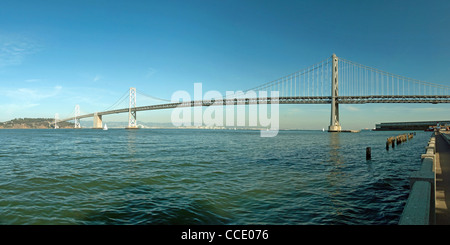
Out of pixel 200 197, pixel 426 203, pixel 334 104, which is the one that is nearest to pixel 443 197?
pixel 426 203

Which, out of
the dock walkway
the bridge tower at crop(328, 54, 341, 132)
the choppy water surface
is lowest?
the choppy water surface

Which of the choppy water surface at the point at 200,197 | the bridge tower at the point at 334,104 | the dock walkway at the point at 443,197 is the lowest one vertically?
the choppy water surface at the point at 200,197

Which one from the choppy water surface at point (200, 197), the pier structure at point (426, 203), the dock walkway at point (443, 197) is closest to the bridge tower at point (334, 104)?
the choppy water surface at point (200, 197)

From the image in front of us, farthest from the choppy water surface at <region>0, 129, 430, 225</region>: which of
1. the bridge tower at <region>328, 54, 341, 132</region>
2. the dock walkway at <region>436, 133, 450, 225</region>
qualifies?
the bridge tower at <region>328, 54, 341, 132</region>

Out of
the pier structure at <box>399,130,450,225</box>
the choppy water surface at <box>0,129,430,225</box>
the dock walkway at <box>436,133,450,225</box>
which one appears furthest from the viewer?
the choppy water surface at <box>0,129,430,225</box>

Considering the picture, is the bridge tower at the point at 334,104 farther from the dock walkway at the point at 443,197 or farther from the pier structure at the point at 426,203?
the pier structure at the point at 426,203

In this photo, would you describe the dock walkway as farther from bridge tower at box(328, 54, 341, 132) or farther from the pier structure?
bridge tower at box(328, 54, 341, 132)

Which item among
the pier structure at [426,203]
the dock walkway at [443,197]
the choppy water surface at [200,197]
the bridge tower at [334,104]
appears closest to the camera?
the pier structure at [426,203]

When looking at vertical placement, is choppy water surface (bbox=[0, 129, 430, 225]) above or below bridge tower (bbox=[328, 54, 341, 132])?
below

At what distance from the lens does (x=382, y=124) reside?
126 meters

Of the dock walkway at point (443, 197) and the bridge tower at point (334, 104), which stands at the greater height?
the bridge tower at point (334, 104)

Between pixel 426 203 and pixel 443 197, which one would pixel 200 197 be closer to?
pixel 426 203
